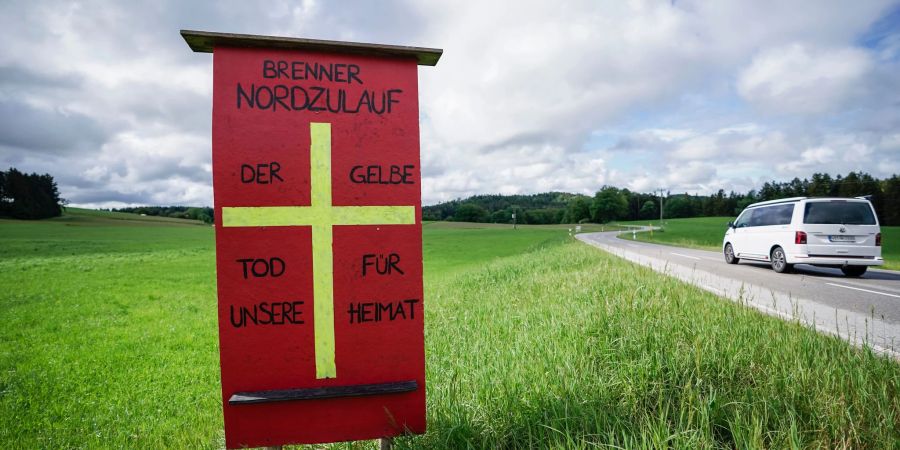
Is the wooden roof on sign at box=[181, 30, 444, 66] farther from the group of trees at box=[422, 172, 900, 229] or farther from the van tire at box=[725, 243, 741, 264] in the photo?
the group of trees at box=[422, 172, 900, 229]

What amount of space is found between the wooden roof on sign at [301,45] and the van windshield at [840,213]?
1239 centimetres

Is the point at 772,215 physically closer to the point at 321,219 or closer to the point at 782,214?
the point at 782,214

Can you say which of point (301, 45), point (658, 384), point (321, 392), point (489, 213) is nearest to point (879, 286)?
point (658, 384)

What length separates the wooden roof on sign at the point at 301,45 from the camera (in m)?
1.87

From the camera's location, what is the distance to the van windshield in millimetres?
9766

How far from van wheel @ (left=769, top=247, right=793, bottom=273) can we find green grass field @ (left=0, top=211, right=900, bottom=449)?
22.6ft

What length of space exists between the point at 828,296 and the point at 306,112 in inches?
383

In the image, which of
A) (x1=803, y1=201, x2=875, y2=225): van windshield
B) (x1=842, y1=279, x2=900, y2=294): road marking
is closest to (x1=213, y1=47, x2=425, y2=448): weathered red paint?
(x1=842, y1=279, x2=900, y2=294): road marking

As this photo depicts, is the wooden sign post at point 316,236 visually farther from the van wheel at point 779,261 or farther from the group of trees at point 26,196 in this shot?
the group of trees at point 26,196

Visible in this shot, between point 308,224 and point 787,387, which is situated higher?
point 308,224

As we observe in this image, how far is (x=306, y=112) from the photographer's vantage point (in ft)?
6.40

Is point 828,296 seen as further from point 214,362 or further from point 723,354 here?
point 214,362

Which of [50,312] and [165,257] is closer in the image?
[50,312]

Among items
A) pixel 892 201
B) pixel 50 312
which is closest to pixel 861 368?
pixel 50 312
